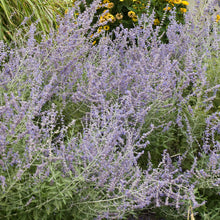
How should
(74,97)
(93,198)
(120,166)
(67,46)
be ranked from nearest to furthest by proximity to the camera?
(93,198) → (120,166) → (74,97) → (67,46)

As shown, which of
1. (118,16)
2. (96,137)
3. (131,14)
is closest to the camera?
(96,137)

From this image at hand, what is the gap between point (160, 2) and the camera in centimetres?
530

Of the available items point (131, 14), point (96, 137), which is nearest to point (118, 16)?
point (131, 14)

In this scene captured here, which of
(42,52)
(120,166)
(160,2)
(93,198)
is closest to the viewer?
(93,198)

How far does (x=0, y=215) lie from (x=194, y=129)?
59.8 inches

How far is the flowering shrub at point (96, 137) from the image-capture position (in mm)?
1779

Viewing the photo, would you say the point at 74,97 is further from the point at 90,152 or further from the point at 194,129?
the point at 194,129

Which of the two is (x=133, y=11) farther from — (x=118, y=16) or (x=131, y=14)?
(x=118, y=16)

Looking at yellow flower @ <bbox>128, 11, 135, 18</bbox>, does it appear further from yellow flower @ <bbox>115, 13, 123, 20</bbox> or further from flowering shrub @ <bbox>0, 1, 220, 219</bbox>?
flowering shrub @ <bbox>0, 1, 220, 219</bbox>

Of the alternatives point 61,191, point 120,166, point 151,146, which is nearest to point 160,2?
point 151,146

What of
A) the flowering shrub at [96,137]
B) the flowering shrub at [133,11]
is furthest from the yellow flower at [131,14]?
A: the flowering shrub at [96,137]

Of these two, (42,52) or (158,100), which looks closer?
(158,100)

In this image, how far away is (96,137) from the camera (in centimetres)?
202

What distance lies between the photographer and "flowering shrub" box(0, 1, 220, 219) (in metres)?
1.78
